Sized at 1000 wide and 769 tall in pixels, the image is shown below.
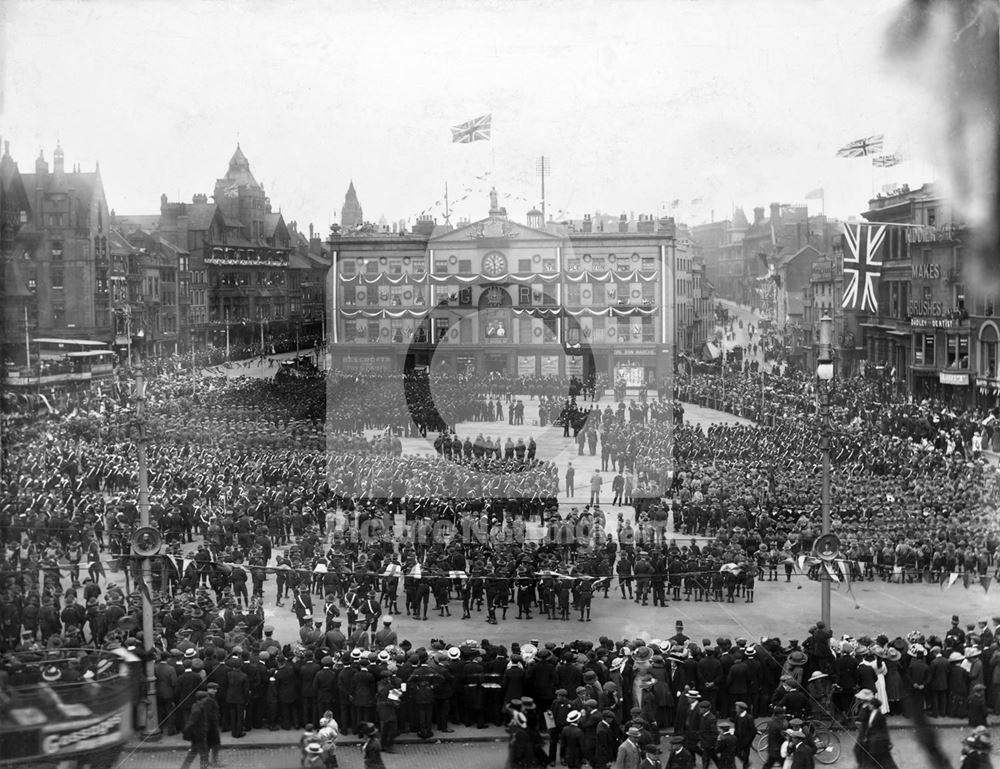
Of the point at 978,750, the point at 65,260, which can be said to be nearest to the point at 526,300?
the point at 65,260

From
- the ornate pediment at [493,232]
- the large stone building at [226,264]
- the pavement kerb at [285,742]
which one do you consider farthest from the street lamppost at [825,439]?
the ornate pediment at [493,232]

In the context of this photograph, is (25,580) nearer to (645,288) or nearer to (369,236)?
(369,236)

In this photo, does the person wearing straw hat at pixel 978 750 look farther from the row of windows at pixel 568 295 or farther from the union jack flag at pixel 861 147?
the row of windows at pixel 568 295

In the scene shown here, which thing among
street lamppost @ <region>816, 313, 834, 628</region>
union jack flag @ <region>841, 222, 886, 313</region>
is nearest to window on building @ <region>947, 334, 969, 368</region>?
union jack flag @ <region>841, 222, 886, 313</region>

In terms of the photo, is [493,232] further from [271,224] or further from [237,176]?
[237,176]

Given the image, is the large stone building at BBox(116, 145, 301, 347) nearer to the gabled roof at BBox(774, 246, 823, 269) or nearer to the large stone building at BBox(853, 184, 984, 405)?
the large stone building at BBox(853, 184, 984, 405)

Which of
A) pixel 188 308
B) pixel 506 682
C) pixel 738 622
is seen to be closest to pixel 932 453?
pixel 738 622

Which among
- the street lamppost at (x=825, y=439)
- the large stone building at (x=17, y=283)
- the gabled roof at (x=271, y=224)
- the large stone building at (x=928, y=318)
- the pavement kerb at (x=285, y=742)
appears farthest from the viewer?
the large stone building at (x=928, y=318)
